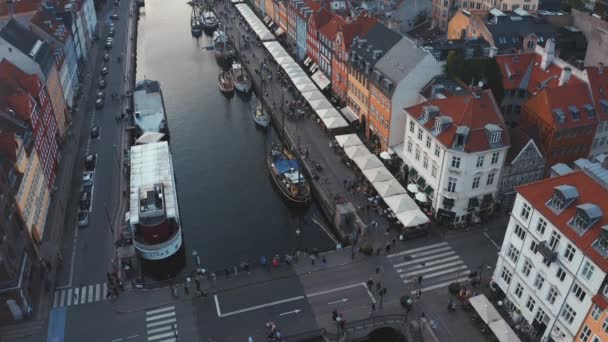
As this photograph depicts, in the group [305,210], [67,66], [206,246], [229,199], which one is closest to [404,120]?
[305,210]

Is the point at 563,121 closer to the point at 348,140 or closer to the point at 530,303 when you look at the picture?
the point at 530,303

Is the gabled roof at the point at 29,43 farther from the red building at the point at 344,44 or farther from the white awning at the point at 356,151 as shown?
the white awning at the point at 356,151

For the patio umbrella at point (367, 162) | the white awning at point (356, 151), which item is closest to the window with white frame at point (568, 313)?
the patio umbrella at point (367, 162)

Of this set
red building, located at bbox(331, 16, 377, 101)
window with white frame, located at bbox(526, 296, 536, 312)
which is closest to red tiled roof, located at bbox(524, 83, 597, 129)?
window with white frame, located at bbox(526, 296, 536, 312)

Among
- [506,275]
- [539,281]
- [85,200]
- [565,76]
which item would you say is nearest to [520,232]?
[539,281]

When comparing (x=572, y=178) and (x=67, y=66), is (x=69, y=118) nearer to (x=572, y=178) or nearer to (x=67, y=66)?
(x=67, y=66)
